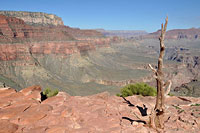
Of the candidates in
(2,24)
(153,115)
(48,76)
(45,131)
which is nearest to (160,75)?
(153,115)

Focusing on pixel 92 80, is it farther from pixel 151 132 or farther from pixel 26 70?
pixel 151 132

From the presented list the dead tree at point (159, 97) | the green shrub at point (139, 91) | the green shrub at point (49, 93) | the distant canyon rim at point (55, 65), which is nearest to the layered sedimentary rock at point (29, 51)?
the distant canyon rim at point (55, 65)

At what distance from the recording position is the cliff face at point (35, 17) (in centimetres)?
12747

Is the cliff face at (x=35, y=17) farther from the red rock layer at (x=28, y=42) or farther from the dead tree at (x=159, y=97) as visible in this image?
the dead tree at (x=159, y=97)

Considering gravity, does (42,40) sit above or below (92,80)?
above

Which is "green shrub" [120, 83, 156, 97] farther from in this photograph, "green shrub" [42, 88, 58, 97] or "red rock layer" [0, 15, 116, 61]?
"red rock layer" [0, 15, 116, 61]

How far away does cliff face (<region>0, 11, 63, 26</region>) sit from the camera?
127 meters

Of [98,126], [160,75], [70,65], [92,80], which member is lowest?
[92,80]

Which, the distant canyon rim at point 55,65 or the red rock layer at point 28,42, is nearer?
the distant canyon rim at point 55,65

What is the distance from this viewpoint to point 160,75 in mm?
8945

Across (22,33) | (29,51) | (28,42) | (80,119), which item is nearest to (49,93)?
(80,119)

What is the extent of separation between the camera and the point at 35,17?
140m

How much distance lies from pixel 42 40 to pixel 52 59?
1271 cm

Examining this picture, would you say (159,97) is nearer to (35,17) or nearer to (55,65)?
(55,65)
